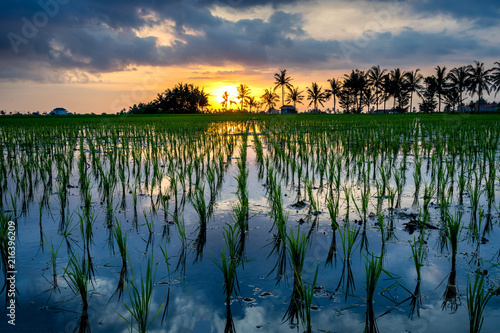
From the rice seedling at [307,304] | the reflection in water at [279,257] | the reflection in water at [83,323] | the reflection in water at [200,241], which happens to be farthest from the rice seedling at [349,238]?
Answer: the reflection in water at [83,323]

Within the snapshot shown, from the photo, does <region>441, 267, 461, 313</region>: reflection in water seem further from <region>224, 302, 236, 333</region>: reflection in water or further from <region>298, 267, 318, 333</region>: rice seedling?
<region>224, 302, 236, 333</region>: reflection in water

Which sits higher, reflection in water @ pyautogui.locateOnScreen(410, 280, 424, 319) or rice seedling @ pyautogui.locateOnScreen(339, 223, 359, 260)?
rice seedling @ pyautogui.locateOnScreen(339, 223, 359, 260)

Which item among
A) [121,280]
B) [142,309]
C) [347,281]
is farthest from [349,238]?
[121,280]

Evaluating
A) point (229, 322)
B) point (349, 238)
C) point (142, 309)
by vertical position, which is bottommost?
point (229, 322)

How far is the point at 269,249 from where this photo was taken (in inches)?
98.8

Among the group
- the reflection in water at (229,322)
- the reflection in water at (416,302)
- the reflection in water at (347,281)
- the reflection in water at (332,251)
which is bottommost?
the reflection in water at (229,322)

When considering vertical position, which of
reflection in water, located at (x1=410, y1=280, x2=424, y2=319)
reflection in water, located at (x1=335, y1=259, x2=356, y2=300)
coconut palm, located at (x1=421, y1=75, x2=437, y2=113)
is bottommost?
reflection in water, located at (x1=410, y1=280, x2=424, y2=319)

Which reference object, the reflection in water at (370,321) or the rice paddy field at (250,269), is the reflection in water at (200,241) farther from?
the reflection in water at (370,321)

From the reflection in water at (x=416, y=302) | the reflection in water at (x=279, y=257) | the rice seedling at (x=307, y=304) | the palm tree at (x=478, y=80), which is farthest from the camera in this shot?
the palm tree at (x=478, y=80)

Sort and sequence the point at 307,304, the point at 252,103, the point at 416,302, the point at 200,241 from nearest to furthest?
the point at 307,304, the point at 416,302, the point at 200,241, the point at 252,103

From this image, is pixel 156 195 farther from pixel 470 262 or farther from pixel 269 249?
pixel 470 262

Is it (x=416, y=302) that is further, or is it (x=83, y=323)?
(x=416, y=302)

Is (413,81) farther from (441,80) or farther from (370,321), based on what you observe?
(370,321)

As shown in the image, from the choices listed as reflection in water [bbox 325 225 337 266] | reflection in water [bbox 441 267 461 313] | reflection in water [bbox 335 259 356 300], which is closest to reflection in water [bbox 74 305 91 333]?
reflection in water [bbox 335 259 356 300]
